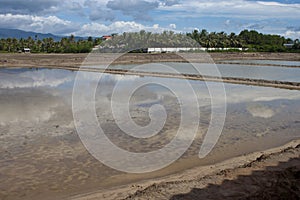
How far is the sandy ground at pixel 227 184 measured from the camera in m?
4.83

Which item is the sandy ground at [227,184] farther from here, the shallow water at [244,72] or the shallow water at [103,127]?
the shallow water at [244,72]

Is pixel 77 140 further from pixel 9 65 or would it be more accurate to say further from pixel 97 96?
pixel 9 65

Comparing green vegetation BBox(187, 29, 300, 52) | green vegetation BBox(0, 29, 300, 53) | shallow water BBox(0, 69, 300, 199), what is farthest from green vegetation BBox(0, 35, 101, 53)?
shallow water BBox(0, 69, 300, 199)

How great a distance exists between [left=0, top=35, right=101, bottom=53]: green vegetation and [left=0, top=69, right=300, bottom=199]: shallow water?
43156 millimetres

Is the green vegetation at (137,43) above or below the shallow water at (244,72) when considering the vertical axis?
above

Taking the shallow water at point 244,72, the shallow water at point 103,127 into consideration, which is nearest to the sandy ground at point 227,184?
the shallow water at point 103,127

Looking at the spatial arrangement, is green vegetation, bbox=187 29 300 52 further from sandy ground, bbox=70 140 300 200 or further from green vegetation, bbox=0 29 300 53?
sandy ground, bbox=70 140 300 200

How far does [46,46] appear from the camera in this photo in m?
65.1

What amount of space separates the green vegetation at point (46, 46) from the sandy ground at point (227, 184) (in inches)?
2111

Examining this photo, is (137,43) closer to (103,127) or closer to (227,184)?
(103,127)

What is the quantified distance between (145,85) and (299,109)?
27.9 ft

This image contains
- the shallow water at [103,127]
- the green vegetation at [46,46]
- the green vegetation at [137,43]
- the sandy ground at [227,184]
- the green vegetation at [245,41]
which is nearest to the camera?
the sandy ground at [227,184]

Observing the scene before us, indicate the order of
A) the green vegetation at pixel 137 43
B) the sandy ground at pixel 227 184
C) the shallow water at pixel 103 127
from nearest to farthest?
the sandy ground at pixel 227 184 < the shallow water at pixel 103 127 < the green vegetation at pixel 137 43

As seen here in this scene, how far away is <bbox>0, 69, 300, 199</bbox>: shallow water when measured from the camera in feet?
19.5
